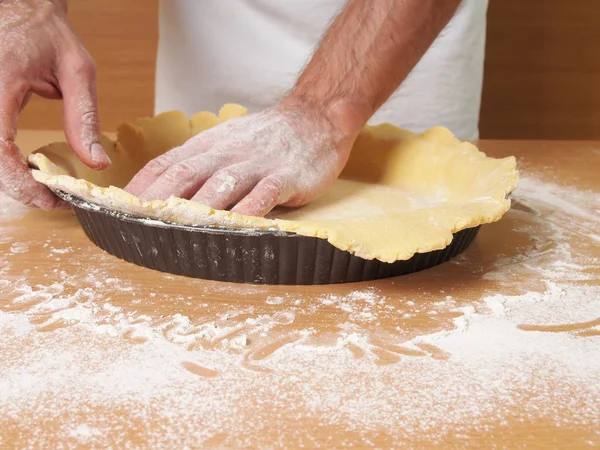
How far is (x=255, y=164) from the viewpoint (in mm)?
886

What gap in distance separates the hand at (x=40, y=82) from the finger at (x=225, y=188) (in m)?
0.20

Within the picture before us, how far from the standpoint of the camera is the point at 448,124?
61.1 inches

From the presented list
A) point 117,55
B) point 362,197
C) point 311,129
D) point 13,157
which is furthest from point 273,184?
point 117,55

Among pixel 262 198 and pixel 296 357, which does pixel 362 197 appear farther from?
pixel 296 357

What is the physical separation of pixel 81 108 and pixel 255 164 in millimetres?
274

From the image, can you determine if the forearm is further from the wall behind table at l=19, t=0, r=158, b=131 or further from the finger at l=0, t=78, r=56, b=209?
the wall behind table at l=19, t=0, r=158, b=131

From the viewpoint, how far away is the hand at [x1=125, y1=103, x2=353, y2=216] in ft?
2.76

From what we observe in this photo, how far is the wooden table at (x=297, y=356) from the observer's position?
0.53m

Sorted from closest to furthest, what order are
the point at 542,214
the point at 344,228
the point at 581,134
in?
the point at 344,228, the point at 542,214, the point at 581,134

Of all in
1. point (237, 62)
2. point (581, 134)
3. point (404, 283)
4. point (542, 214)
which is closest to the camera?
point (404, 283)

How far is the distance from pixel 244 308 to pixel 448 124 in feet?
3.14

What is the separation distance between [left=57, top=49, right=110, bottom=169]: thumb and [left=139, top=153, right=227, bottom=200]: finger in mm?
139

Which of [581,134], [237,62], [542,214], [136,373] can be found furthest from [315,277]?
[581,134]

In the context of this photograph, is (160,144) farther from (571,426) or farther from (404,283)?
(571,426)
